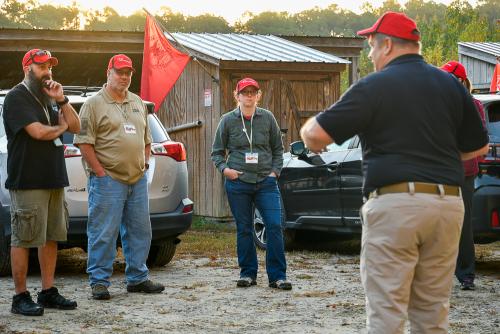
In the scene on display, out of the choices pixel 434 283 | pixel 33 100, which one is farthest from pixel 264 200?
pixel 434 283

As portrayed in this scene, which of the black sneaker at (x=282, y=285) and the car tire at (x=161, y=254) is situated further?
the car tire at (x=161, y=254)

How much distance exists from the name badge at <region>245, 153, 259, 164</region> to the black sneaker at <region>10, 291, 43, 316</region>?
2.45 metres

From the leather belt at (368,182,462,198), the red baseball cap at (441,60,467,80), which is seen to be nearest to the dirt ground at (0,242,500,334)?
the red baseball cap at (441,60,467,80)

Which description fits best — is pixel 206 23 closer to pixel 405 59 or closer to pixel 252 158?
pixel 252 158

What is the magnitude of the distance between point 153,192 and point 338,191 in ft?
7.83

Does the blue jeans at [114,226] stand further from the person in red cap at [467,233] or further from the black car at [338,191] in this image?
the person in red cap at [467,233]

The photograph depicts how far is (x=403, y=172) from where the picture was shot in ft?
14.2

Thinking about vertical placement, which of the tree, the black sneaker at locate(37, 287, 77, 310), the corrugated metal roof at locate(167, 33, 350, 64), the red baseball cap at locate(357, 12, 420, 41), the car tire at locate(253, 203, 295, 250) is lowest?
the car tire at locate(253, 203, 295, 250)

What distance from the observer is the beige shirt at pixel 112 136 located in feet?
27.5

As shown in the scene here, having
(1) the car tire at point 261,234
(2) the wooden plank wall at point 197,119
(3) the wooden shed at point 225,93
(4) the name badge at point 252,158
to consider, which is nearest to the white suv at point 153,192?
(4) the name badge at point 252,158

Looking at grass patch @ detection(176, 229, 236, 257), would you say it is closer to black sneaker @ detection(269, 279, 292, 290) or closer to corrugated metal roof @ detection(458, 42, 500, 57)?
black sneaker @ detection(269, 279, 292, 290)

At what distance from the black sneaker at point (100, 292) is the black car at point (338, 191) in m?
3.11

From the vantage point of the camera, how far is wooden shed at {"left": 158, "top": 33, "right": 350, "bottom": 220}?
15.8 m

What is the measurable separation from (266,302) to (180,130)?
8.92 metres
